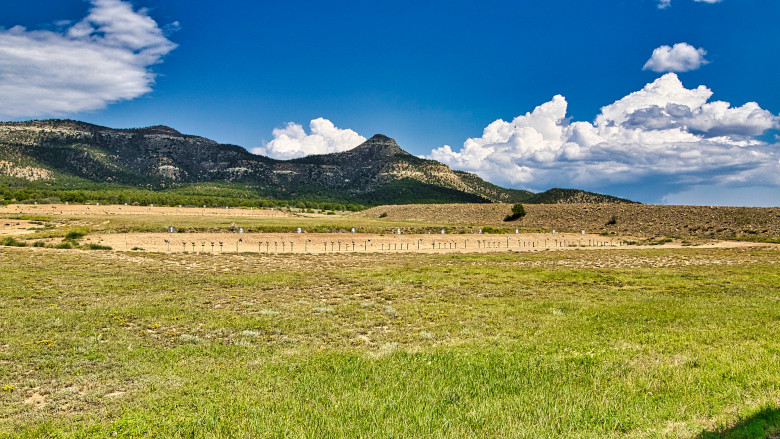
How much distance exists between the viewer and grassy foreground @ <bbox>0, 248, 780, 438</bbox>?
23.1ft

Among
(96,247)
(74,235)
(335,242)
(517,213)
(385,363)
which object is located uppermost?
(517,213)

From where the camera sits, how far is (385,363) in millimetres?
10219

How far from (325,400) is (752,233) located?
9835 centimetres

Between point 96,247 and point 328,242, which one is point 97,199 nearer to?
point 96,247

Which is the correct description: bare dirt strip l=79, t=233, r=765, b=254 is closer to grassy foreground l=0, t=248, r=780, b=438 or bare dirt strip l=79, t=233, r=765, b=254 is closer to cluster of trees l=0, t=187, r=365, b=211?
grassy foreground l=0, t=248, r=780, b=438

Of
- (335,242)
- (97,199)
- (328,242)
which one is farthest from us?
(97,199)

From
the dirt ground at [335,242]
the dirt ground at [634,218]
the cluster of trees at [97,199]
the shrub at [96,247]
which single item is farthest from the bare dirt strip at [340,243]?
the cluster of trees at [97,199]

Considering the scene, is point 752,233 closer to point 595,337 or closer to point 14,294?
point 595,337

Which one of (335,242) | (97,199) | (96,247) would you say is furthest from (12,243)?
(97,199)

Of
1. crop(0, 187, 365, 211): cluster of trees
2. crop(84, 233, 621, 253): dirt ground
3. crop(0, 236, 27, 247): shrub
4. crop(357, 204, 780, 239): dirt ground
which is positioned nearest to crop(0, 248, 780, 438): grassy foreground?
crop(0, 236, 27, 247): shrub

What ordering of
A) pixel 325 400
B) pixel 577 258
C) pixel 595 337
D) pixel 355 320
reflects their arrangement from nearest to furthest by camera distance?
pixel 325 400 → pixel 595 337 → pixel 355 320 → pixel 577 258

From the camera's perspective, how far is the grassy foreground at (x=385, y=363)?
703 cm

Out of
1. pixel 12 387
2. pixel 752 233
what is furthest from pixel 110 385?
pixel 752 233

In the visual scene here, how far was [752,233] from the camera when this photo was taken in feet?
257
